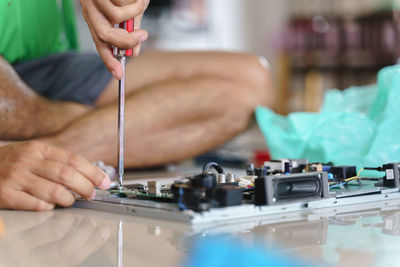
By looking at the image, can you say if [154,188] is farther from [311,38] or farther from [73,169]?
[311,38]

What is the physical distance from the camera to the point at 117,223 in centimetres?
72

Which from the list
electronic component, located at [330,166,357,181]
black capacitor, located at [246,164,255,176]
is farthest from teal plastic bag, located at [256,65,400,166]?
black capacitor, located at [246,164,255,176]

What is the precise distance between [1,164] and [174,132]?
739 millimetres

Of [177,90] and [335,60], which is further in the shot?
[335,60]

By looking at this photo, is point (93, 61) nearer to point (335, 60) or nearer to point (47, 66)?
point (47, 66)

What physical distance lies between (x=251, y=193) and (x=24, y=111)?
72 cm

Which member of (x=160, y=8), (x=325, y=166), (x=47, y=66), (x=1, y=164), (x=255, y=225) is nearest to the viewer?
(x=255, y=225)

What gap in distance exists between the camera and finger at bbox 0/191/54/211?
0.79m

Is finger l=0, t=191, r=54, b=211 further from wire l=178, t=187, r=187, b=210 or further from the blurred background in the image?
the blurred background

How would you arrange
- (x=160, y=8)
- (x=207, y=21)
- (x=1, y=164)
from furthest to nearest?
1. (x=207, y=21)
2. (x=160, y=8)
3. (x=1, y=164)

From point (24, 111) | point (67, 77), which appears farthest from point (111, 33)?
point (67, 77)

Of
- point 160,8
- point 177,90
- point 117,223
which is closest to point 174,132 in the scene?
point 177,90

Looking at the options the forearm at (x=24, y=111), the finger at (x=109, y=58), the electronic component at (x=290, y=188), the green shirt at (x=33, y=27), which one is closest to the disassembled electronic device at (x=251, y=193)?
the electronic component at (x=290, y=188)

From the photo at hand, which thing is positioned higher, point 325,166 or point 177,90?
point 177,90
